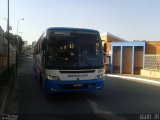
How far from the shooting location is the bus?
434 inches

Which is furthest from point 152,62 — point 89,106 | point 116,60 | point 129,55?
point 89,106

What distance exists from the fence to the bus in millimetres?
14784

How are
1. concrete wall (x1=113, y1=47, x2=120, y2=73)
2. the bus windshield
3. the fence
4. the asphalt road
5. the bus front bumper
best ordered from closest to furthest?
the asphalt road
the bus front bumper
the bus windshield
the fence
concrete wall (x1=113, y1=47, x2=120, y2=73)

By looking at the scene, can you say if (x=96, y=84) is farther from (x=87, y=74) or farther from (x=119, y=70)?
(x=119, y=70)

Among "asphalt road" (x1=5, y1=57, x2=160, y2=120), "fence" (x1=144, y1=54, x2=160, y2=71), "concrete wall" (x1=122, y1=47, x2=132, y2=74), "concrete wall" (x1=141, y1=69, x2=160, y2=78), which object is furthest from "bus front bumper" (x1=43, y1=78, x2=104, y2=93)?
"concrete wall" (x1=122, y1=47, x2=132, y2=74)

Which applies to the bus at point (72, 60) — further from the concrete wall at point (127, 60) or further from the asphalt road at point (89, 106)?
the concrete wall at point (127, 60)

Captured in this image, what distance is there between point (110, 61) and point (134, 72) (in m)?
4.16

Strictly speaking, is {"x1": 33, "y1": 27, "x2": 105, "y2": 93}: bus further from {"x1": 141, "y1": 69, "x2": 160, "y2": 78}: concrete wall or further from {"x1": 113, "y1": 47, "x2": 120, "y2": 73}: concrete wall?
{"x1": 113, "y1": 47, "x2": 120, "y2": 73}: concrete wall

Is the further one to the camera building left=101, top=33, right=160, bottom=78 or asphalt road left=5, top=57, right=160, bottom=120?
building left=101, top=33, right=160, bottom=78

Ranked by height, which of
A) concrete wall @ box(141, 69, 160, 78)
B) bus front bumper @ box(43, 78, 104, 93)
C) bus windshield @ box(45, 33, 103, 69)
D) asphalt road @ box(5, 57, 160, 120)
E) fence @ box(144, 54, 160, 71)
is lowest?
asphalt road @ box(5, 57, 160, 120)

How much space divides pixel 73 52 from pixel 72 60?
13.6 inches

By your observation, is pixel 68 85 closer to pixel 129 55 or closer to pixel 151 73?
pixel 151 73

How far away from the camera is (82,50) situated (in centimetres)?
1145

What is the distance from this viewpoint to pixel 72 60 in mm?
11188
